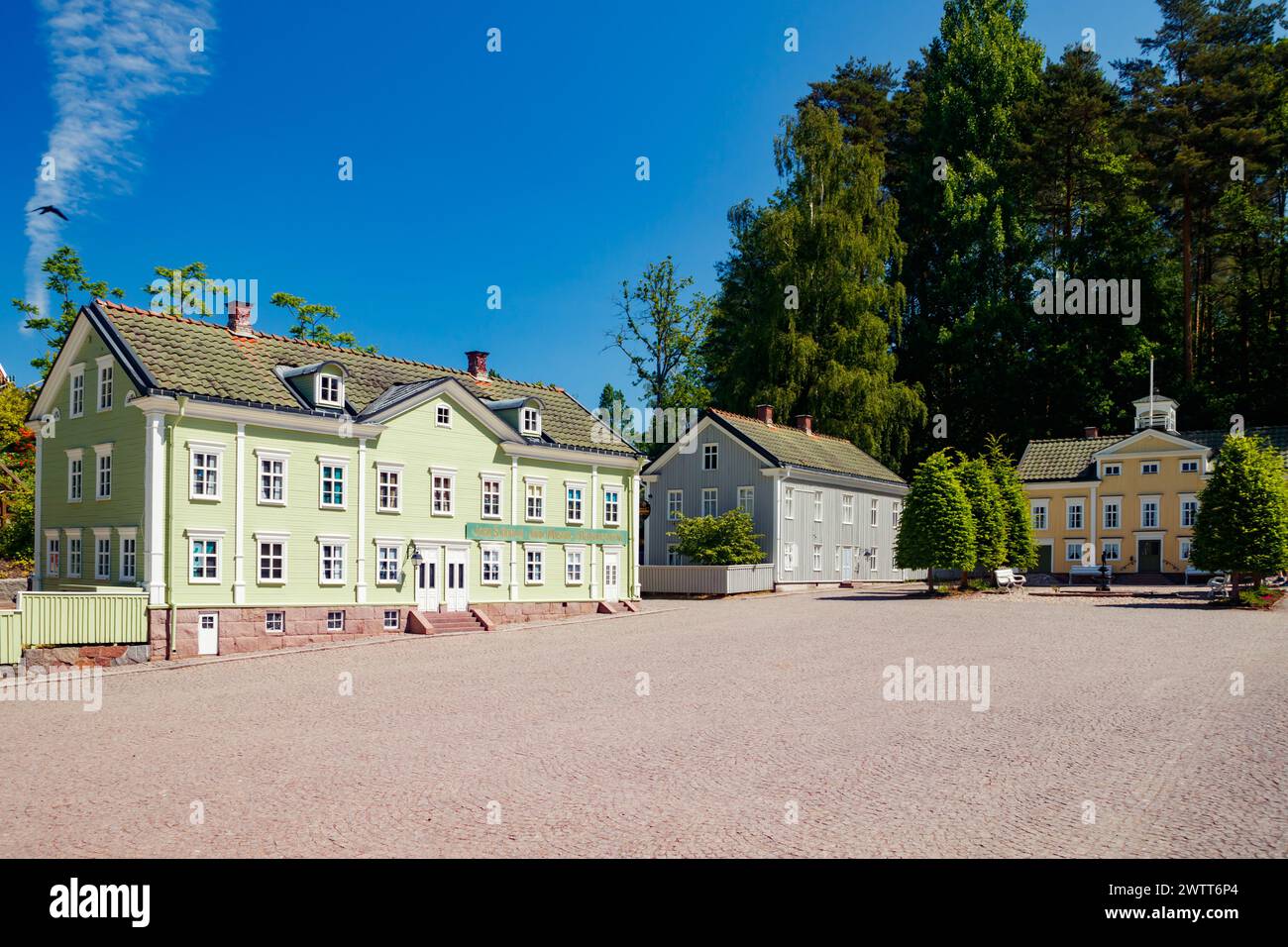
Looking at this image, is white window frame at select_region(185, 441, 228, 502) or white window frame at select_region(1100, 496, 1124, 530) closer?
white window frame at select_region(185, 441, 228, 502)

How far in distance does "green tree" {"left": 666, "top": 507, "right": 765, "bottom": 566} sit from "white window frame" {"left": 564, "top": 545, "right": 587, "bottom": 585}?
29.2 ft

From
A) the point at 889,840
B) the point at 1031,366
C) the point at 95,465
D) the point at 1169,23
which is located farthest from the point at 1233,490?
the point at 1169,23

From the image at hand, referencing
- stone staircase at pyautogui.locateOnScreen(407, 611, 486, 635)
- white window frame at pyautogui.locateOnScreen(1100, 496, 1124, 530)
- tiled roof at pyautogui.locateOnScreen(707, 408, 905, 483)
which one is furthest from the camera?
white window frame at pyautogui.locateOnScreen(1100, 496, 1124, 530)

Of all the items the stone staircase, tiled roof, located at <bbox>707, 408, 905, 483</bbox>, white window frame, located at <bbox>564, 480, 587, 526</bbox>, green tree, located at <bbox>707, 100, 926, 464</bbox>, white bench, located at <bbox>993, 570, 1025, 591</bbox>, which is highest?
green tree, located at <bbox>707, 100, 926, 464</bbox>

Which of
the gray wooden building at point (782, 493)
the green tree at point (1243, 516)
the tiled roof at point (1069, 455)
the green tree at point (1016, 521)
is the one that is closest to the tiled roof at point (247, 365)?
the gray wooden building at point (782, 493)

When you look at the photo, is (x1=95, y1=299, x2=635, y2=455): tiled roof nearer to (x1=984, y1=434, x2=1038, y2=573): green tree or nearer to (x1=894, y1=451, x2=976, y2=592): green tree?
(x1=894, y1=451, x2=976, y2=592): green tree

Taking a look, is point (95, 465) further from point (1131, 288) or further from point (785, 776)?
point (1131, 288)

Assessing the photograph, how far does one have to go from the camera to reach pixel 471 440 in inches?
1292

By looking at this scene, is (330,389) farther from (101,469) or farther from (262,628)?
(262,628)

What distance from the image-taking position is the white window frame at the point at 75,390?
95.3ft

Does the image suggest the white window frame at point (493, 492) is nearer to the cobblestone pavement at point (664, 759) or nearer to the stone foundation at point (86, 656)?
the cobblestone pavement at point (664, 759)

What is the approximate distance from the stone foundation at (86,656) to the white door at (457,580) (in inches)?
384

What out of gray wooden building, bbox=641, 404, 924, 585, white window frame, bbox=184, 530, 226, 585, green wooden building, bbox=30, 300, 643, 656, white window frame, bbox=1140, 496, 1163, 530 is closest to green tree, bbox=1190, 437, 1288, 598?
gray wooden building, bbox=641, 404, 924, 585

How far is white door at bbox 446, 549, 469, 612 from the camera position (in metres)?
31.9
